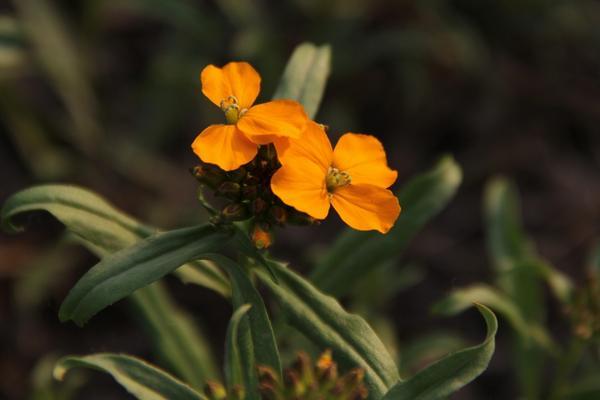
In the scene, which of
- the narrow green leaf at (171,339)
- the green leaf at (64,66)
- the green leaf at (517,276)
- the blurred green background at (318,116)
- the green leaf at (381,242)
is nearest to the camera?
the green leaf at (381,242)

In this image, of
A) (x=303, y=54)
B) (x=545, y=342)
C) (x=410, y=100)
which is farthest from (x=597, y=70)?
(x=303, y=54)

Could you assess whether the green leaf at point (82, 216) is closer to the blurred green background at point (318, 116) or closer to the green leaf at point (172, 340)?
the green leaf at point (172, 340)

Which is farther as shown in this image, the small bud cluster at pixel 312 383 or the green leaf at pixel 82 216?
the green leaf at pixel 82 216

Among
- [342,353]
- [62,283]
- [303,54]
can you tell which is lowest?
[62,283]

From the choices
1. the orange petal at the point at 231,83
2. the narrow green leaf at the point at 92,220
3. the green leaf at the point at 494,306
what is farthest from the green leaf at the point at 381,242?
the orange petal at the point at 231,83

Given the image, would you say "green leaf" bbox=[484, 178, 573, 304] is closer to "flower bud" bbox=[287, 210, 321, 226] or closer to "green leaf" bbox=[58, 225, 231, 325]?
"flower bud" bbox=[287, 210, 321, 226]

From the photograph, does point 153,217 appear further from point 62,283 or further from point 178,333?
point 178,333

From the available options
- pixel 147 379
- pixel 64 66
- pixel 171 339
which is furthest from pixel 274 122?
pixel 64 66
